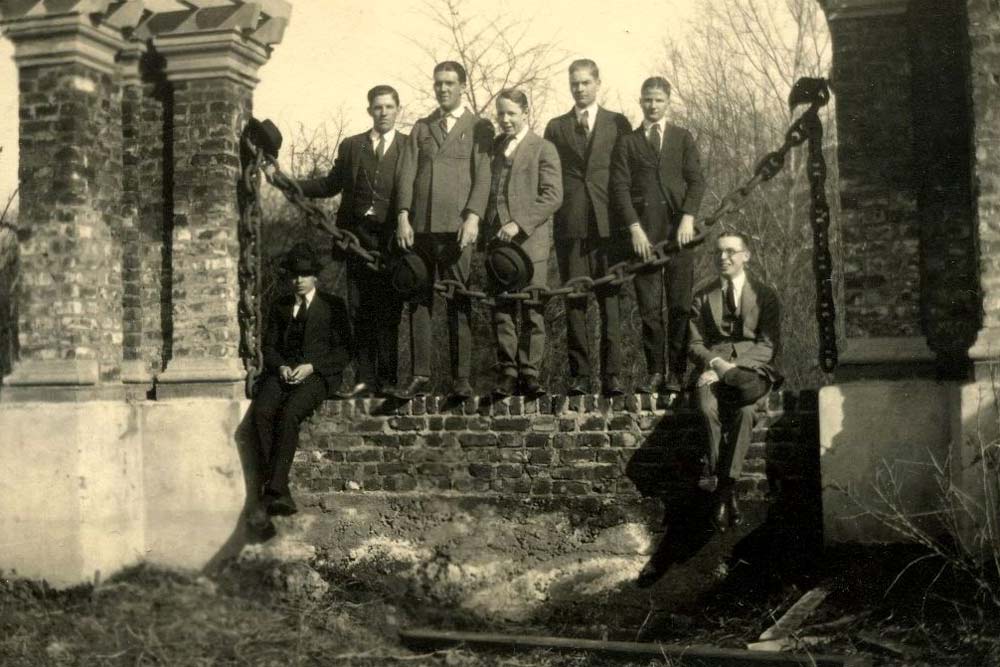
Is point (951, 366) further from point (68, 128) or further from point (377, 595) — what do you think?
point (68, 128)

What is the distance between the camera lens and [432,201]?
7.62 m

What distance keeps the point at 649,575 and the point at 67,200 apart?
14.6 feet

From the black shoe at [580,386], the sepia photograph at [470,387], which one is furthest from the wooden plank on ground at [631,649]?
the black shoe at [580,386]

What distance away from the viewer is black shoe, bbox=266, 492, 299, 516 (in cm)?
752

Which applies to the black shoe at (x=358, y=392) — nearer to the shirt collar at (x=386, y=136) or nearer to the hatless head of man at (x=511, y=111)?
the shirt collar at (x=386, y=136)

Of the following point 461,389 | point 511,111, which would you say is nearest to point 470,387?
point 461,389

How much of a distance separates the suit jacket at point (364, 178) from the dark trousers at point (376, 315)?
0.36 meters

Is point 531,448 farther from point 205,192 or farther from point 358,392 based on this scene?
point 205,192

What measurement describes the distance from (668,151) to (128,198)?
12.4 ft

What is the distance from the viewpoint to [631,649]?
5.88 meters

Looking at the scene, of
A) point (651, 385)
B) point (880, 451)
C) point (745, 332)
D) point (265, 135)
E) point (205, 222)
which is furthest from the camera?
point (265, 135)

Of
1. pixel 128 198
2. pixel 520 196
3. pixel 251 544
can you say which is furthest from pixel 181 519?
pixel 520 196

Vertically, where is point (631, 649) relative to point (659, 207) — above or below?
below

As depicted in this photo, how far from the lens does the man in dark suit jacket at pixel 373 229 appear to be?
775cm
